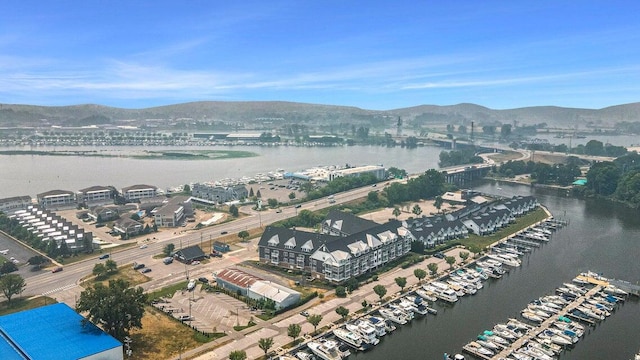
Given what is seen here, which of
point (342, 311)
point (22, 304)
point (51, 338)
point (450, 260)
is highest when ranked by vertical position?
point (51, 338)

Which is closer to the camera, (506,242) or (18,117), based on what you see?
(506,242)

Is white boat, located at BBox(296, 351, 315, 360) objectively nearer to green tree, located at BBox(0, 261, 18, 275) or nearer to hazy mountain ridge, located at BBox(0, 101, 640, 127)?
green tree, located at BBox(0, 261, 18, 275)

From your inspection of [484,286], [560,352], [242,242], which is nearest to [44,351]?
[242,242]

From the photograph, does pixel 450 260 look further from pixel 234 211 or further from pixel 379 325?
pixel 234 211

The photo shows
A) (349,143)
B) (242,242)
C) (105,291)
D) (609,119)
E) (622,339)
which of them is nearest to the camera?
(105,291)

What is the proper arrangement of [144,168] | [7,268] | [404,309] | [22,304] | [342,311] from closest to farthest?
[342,311] → [404,309] → [22,304] → [7,268] → [144,168]

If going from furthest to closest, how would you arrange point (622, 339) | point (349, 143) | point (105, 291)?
1. point (349, 143)
2. point (622, 339)
3. point (105, 291)

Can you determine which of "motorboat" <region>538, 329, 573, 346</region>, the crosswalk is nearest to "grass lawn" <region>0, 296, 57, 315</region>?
the crosswalk

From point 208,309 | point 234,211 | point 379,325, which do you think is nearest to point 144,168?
point 234,211

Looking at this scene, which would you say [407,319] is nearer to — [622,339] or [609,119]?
[622,339]
